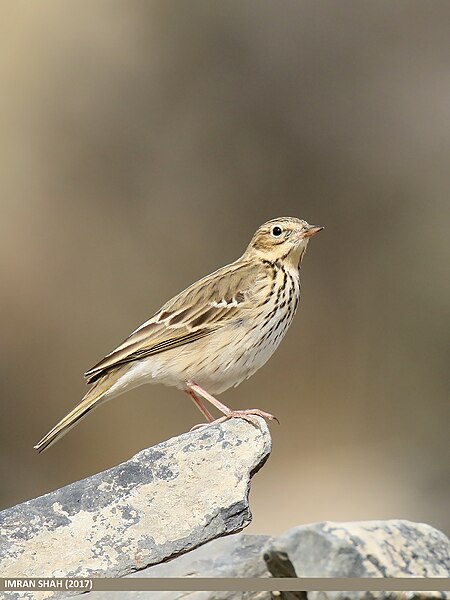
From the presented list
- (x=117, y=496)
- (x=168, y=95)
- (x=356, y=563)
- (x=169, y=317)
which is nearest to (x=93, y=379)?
(x=169, y=317)

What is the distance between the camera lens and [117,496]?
4.75m

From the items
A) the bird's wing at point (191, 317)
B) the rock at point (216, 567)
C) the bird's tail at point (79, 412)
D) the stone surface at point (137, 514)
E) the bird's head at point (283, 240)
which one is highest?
the bird's head at point (283, 240)

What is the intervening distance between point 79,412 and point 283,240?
4.55 ft

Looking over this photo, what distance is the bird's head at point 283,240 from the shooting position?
19.8ft

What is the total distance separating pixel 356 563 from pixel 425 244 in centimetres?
773

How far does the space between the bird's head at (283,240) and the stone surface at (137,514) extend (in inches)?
55.9

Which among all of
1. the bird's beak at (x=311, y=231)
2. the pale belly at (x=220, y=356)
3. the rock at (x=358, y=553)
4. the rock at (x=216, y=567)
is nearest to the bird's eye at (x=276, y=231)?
the bird's beak at (x=311, y=231)

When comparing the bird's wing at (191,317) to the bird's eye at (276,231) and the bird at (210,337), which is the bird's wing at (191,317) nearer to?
the bird at (210,337)

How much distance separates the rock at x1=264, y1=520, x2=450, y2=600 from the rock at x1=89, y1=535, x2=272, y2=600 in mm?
280

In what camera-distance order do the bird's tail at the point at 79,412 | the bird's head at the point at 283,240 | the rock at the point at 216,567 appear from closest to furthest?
the rock at the point at 216,567
the bird's tail at the point at 79,412
the bird's head at the point at 283,240

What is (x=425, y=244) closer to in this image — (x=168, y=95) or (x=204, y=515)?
(x=168, y=95)

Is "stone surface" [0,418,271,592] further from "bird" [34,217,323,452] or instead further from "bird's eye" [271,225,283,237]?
"bird's eye" [271,225,283,237]

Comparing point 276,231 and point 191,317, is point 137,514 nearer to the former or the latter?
point 191,317

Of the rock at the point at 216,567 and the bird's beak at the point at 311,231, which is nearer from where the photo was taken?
the rock at the point at 216,567
